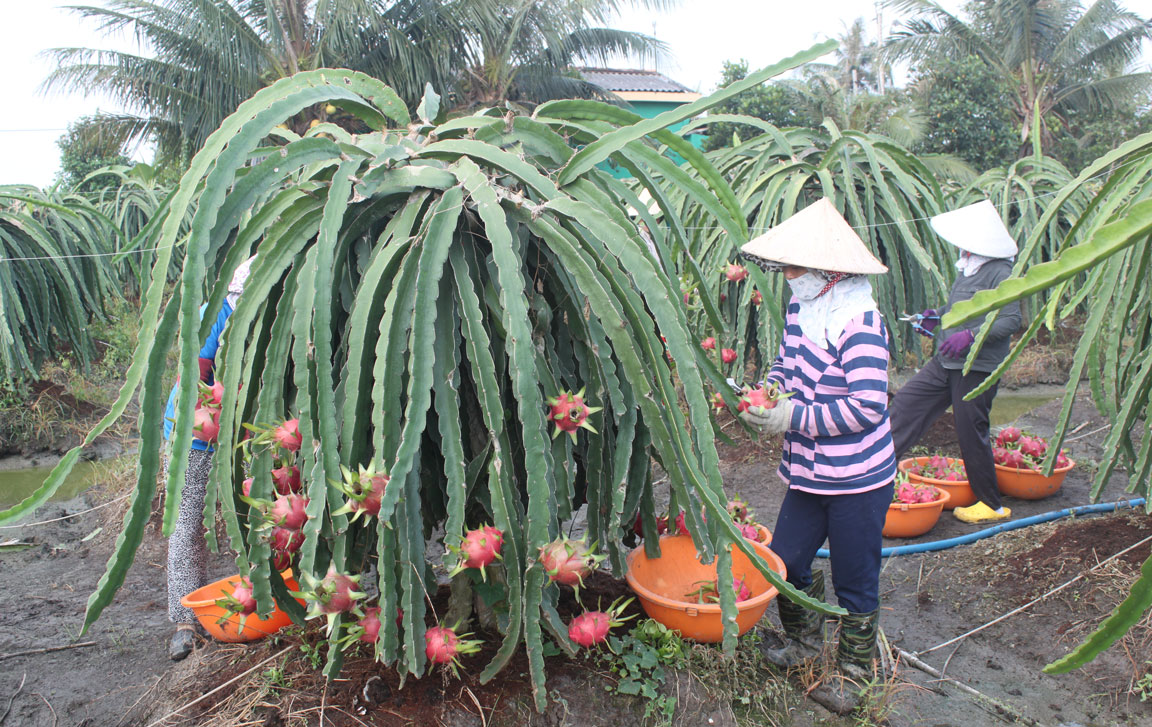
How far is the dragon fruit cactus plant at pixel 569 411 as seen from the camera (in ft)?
6.00

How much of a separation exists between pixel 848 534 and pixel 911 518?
71.5 inches

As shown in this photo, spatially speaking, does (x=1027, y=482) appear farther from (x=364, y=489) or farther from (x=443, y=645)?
(x=364, y=489)

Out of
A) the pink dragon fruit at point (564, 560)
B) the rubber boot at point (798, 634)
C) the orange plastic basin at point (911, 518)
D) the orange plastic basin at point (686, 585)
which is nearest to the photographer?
the pink dragon fruit at point (564, 560)

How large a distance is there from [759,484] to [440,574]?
2598 millimetres

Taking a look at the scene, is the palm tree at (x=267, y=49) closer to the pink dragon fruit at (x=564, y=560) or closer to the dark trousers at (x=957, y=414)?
the dark trousers at (x=957, y=414)

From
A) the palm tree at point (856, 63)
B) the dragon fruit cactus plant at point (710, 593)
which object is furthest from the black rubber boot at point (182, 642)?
the palm tree at point (856, 63)

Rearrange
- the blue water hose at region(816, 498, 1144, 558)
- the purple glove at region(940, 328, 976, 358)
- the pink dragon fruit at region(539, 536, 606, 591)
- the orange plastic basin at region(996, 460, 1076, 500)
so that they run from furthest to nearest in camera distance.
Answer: the orange plastic basin at region(996, 460, 1076, 500) < the purple glove at region(940, 328, 976, 358) < the blue water hose at region(816, 498, 1144, 558) < the pink dragon fruit at region(539, 536, 606, 591)

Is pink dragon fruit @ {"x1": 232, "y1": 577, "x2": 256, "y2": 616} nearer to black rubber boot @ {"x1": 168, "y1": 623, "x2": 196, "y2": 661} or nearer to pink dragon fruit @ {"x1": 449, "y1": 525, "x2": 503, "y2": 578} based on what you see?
pink dragon fruit @ {"x1": 449, "y1": 525, "x2": 503, "y2": 578}

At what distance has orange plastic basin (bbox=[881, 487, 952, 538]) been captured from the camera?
4.17 meters

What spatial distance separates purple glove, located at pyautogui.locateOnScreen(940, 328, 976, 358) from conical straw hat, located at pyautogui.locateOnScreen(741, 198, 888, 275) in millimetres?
1967

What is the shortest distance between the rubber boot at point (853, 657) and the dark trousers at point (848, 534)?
0.04 metres

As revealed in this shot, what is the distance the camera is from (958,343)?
4.30m

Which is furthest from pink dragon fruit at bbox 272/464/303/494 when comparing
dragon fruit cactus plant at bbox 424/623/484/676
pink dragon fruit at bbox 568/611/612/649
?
pink dragon fruit at bbox 568/611/612/649

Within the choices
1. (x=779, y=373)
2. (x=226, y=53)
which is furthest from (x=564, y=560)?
(x=226, y=53)
